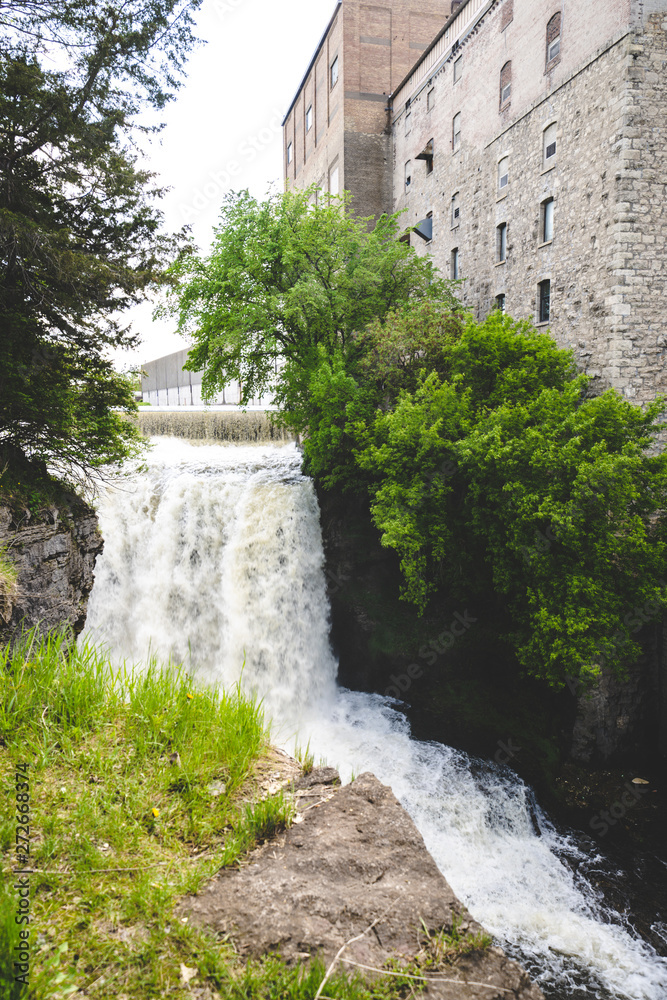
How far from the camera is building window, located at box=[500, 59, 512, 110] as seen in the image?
20.0m

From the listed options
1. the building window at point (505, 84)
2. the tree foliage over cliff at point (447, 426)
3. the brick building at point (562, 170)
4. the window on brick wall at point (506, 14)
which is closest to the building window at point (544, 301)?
the brick building at point (562, 170)

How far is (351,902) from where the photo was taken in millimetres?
2852

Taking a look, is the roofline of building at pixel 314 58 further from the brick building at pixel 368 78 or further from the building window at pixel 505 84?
the building window at pixel 505 84

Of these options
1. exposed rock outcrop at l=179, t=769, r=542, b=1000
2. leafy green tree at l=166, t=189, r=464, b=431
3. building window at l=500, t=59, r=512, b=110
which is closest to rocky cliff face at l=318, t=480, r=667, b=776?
leafy green tree at l=166, t=189, r=464, b=431

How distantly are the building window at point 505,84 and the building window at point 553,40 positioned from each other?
88.8 inches

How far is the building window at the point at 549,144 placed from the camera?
17698 mm

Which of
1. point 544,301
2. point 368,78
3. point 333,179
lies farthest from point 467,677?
point 368,78

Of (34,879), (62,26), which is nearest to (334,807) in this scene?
(34,879)

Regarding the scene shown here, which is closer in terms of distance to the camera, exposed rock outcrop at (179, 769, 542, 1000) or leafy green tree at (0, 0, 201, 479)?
exposed rock outcrop at (179, 769, 542, 1000)

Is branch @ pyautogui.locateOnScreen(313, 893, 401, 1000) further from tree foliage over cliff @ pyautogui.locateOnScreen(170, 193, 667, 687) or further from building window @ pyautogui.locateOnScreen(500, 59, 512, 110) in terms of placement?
building window @ pyautogui.locateOnScreen(500, 59, 512, 110)

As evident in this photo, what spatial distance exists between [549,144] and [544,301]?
4886 mm

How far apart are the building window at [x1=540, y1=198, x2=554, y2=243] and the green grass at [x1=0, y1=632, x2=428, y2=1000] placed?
61.8ft

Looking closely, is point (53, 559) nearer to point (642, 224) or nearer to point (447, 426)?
point (447, 426)

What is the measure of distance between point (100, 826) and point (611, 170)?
61.3 feet
